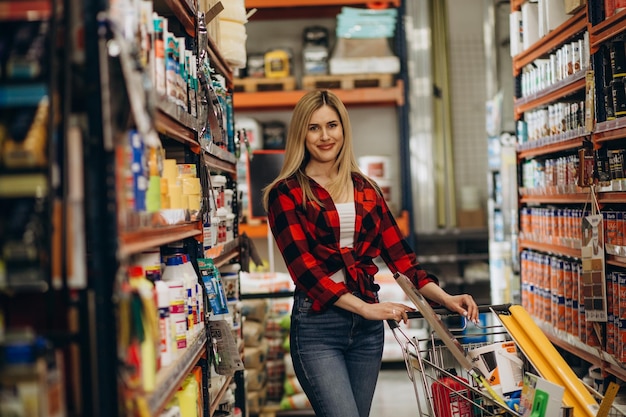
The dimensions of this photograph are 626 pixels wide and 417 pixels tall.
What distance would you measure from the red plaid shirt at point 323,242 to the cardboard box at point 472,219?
173 inches

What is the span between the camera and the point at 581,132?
4148 mm

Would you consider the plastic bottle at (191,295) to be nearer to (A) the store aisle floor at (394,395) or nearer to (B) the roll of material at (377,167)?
(A) the store aisle floor at (394,395)

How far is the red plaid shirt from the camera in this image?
2891 millimetres

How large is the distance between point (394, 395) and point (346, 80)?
8.83ft

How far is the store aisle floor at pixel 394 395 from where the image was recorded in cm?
533

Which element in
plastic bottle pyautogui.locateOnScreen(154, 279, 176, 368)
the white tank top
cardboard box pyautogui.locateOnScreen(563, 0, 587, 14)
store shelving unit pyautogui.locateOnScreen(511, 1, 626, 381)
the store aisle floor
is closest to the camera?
plastic bottle pyautogui.locateOnScreen(154, 279, 176, 368)

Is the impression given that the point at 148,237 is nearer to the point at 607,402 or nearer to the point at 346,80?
the point at 607,402

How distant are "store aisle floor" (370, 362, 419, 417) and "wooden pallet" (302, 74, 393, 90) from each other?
249 centimetres

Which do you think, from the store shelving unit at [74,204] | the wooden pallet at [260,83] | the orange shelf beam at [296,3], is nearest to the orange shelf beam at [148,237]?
the store shelving unit at [74,204]

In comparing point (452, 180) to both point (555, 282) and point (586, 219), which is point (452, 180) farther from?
point (586, 219)

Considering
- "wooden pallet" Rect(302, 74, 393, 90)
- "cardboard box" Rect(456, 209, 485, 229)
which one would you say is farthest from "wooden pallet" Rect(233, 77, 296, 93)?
"cardboard box" Rect(456, 209, 485, 229)

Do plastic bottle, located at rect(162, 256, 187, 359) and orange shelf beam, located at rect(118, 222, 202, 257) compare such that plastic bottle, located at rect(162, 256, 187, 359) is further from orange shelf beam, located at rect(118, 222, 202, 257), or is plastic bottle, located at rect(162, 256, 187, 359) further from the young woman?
the young woman

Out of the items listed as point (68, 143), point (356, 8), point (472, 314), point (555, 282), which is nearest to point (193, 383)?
point (472, 314)

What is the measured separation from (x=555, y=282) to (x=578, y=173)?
3.18ft
